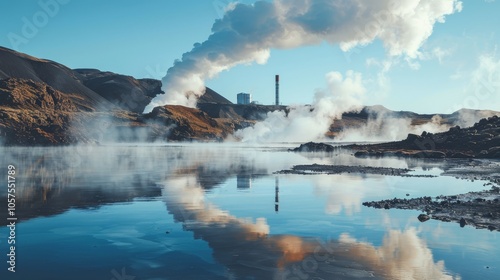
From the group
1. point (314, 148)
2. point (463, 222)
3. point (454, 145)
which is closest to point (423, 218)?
point (463, 222)

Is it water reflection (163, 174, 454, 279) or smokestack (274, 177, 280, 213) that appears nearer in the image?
water reflection (163, 174, 454, 279)

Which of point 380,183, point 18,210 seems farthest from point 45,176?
point 380,183

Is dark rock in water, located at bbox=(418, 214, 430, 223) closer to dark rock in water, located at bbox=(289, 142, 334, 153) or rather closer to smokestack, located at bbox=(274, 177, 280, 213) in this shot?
smokestack, located at bbox=(274, 177, 280, 213)

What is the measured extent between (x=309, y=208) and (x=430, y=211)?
7.79m

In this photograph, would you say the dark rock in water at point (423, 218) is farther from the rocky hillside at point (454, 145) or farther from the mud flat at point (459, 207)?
the rocky hillside at point (454, 145)

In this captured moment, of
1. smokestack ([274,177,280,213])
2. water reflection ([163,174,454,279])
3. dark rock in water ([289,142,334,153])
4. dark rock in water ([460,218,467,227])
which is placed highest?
dark rock in water ([289,142,334,153])

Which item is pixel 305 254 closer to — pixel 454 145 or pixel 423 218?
pixel 423 218

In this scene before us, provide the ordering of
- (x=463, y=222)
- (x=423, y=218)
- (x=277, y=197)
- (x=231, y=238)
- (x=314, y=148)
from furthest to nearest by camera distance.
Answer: (x=314, y=148) < (x=277, y=197) < (x=423, y=218) < (x=463, y=222) < (x=231, y=238)

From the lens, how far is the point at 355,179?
5022 centimetres

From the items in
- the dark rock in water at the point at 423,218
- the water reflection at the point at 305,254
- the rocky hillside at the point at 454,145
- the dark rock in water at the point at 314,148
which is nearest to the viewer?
the water reflection at the point at 305,254

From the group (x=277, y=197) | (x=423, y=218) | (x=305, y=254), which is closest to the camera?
(x=305, y=254)

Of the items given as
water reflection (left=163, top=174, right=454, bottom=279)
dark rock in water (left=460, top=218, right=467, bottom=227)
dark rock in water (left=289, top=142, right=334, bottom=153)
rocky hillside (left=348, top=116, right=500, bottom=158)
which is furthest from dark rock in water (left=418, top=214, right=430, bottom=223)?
dark rock in water (left=289, top=142, right=334, bottom=153)

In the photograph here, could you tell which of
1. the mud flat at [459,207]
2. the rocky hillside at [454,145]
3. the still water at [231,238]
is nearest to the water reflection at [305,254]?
the still water at [231,238]

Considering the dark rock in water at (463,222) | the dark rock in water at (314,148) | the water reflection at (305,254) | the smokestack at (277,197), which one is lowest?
the water reflection at (305,254)
